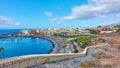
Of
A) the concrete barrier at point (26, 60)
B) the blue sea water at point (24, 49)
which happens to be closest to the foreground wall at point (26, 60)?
the concrete barrier at point (26, 60)

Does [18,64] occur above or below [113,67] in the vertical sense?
above

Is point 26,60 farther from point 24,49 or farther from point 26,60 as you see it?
point 24,49

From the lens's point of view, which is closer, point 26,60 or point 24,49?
point 26,60

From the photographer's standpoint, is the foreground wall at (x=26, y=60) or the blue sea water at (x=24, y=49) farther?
the blue sea water at (x=24, y=49)

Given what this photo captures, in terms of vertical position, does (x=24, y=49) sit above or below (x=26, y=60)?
below

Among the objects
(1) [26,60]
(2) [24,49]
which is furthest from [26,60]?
(2) [24,49]

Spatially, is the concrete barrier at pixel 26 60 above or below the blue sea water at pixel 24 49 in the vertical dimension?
above

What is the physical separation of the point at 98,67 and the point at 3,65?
9.48 metres

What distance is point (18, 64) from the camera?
15062 mm

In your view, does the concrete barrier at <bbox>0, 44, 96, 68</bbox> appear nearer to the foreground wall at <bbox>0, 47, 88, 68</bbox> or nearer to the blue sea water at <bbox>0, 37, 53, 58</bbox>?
the foreground wall at <bbox>0, 47, 88, 68</bbox>

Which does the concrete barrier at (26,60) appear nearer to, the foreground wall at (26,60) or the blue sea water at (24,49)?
the foreground wall at (26,60)

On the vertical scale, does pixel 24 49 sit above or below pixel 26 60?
below

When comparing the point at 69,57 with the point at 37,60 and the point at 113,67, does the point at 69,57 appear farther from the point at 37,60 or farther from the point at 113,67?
the point at 37,60

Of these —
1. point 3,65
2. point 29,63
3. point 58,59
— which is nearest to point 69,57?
point 58,59
